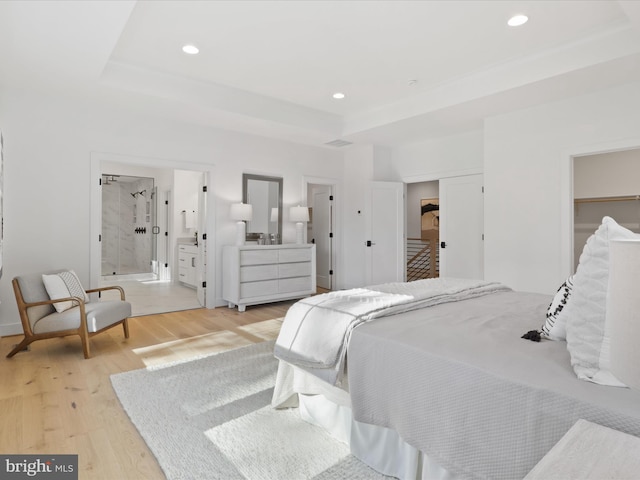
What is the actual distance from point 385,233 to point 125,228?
703 centimetres

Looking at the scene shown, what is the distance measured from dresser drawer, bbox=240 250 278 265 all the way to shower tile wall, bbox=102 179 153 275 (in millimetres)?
5108

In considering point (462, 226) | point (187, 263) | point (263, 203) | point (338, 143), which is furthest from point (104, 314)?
point (462, 226)

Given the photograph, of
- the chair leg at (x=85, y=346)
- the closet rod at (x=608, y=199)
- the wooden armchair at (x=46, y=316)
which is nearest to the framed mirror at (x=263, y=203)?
the wooden armchair at (x=46, y=316)

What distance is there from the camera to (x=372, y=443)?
1811mm

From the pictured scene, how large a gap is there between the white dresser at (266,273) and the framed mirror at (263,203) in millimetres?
553

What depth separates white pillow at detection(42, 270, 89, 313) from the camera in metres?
3.43

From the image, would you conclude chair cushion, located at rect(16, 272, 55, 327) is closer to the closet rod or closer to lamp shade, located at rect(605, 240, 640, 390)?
lamp shade, located at rect(605, 240, 640, 390)

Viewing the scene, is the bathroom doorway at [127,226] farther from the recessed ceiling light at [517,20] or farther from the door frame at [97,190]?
the recessed ceiling light at [517,20]

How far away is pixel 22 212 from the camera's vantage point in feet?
13.2

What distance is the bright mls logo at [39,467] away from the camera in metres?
1.73

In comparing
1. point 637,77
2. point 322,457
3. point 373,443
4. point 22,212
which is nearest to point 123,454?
point 322,457

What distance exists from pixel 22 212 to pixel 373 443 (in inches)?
168

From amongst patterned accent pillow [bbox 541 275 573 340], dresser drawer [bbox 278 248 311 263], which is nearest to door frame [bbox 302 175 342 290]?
dresser drawer [bbox 278 248 311 263]

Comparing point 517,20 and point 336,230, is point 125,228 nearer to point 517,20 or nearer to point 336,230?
point 336,230
